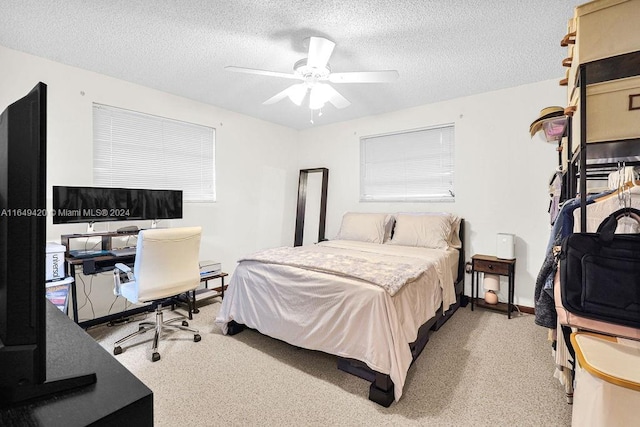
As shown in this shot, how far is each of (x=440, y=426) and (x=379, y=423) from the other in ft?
1.09

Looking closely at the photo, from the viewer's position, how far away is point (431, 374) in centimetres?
216

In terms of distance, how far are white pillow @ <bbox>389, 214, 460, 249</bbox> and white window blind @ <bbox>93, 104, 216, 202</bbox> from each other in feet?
8.15

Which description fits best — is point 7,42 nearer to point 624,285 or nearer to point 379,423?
point 379,423

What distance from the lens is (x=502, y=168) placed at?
3.43 m

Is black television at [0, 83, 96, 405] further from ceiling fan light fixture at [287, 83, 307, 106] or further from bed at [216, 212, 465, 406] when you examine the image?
ceiling fan light fixture at [287, 83, 307, 106]

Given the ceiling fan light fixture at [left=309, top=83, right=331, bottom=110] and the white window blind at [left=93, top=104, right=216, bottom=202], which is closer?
the ceiling fan light fixture at [left=309, top=83, right=331, bottom=110]

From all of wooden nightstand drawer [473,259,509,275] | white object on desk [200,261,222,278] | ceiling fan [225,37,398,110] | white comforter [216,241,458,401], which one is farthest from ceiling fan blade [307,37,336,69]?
wooden nightstand drawer [473,259,509,275]

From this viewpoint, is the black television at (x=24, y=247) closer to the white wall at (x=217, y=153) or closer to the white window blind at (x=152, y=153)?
the white wall at (x=217, y=153)

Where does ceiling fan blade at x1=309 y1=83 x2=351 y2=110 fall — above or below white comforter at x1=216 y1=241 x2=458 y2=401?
above

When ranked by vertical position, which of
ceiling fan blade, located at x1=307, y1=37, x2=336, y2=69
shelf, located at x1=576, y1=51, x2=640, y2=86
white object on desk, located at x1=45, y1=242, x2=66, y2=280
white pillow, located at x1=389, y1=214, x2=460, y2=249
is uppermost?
ceiling fan blade, located at x1=307, y1=37, x2=336, y2=69

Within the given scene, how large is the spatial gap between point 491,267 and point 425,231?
2.53 ft

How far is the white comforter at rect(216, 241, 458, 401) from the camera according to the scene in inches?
73.9

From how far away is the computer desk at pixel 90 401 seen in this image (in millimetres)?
539

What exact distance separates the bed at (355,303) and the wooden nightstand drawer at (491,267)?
0.89 feet
